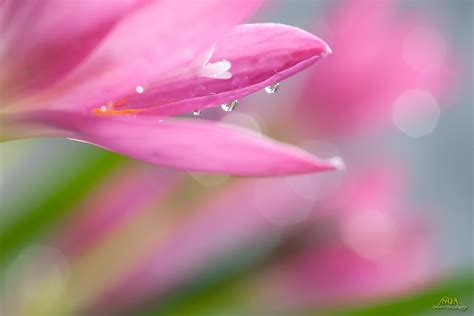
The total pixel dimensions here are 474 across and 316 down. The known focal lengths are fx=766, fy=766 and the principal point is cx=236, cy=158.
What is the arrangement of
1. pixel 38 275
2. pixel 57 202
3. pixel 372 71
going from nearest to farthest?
pixel 57 202, pixel 38 275, pixel 372 71

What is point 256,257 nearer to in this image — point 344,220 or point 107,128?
point 344,220

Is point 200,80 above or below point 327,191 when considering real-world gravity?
below

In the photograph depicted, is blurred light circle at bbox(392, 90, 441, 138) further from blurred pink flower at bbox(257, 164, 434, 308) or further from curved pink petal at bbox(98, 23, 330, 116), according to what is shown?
curved pink petal at bbox(98, 23, 330, 116)

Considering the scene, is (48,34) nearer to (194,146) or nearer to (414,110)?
(194,146)

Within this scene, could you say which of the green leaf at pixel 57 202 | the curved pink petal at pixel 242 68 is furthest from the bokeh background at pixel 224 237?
the curved pink petal at pixel 242 68

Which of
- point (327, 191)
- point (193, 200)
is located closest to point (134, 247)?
point (193, 200)

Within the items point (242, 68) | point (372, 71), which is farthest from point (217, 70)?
point (372, 71)
